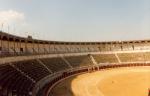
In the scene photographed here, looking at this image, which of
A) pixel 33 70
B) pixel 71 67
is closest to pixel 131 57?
pixel 71 67

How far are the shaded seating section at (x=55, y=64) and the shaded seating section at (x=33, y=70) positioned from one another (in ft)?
15.1

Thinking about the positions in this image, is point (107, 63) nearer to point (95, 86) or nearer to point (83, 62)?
point (83, 62)

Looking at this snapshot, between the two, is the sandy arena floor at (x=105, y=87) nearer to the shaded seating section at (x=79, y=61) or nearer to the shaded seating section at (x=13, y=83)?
the shaded seating section at (x=13, y=83)

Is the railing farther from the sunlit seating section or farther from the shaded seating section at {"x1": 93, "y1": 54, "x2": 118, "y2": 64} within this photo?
the shaded seating section at {"x1": 93, "y1": 54, "x2": 118, "y2": 64}

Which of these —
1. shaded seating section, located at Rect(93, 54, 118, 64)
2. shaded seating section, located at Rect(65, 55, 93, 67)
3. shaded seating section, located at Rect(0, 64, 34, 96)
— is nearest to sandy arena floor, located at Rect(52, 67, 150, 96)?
shaded seating section, located at Rect(0, 64, 34, 96)

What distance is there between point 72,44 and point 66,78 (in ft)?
94.6

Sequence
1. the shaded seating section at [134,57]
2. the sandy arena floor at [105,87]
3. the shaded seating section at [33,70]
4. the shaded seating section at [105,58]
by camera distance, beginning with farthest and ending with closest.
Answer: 1. the shaded seating section at [134,57]
2. the shaded seating section at [105,58]
3. the shaded seating section at [33,70]
4. the sandy arena floor at [105,87]

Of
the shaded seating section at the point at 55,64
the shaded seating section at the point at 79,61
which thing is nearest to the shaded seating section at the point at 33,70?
the shaded seating section at the point at 55,64

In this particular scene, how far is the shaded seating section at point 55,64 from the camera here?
59.0 m

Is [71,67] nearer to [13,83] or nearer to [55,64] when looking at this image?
[55,64]

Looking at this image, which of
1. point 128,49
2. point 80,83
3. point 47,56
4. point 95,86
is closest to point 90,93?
point 95,86

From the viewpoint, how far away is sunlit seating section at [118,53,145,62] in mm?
81125

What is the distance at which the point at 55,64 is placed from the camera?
207 ft

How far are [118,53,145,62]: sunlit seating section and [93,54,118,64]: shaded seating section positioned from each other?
2.43 meters
